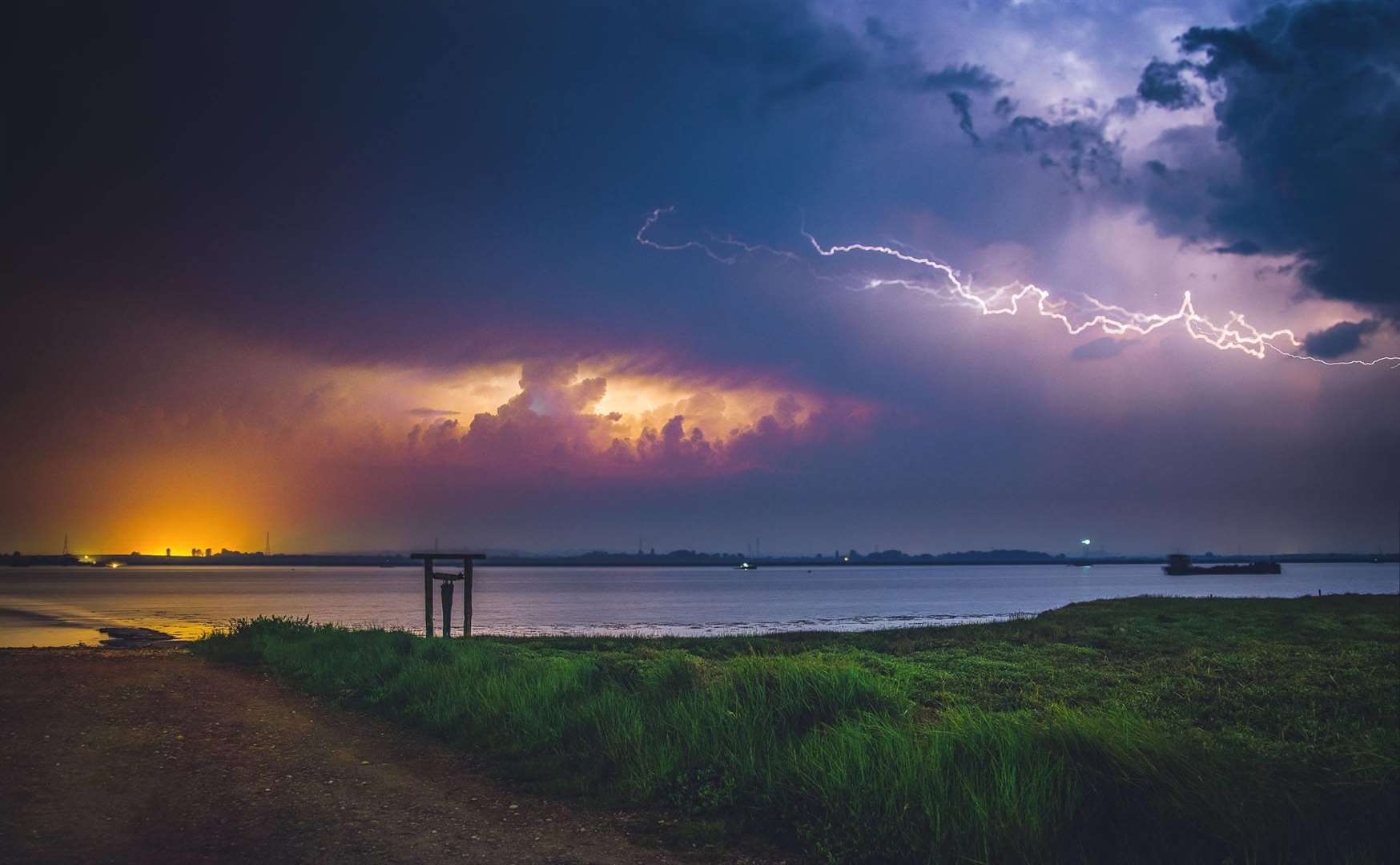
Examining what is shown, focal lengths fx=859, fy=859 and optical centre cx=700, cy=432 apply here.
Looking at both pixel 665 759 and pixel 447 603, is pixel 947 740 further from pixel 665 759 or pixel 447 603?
pixel 447 603

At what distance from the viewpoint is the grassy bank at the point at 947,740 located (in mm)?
6324

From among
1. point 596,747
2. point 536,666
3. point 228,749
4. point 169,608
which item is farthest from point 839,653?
point 169,608

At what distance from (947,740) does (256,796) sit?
6.49 metres

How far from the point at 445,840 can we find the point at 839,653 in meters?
15.4

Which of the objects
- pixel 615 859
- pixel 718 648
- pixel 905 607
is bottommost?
pixel 905 607

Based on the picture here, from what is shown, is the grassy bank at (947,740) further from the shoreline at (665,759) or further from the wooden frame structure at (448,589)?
the wooden frame structure at (448,589)

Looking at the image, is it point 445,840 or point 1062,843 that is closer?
point 1062,843

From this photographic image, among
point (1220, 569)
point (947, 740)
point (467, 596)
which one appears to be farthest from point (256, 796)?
point (1220, 569)

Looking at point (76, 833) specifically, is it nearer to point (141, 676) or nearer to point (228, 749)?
point (228, 749)

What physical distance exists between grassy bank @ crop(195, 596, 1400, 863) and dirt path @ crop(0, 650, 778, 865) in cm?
80

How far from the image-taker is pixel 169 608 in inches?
2736

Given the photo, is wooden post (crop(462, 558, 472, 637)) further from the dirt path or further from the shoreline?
the dirt path

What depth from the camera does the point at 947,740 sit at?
7926mm

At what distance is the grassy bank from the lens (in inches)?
249
